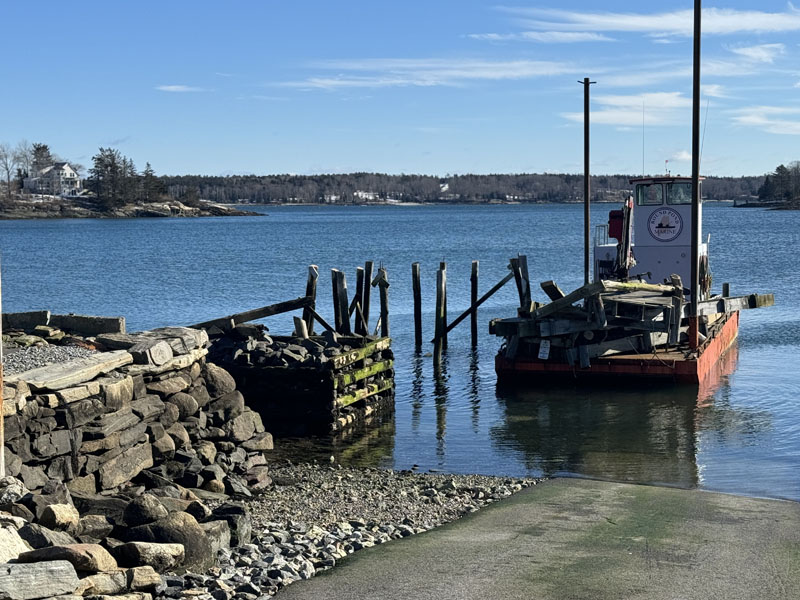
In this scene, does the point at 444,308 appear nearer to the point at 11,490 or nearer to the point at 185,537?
the point at 185,537

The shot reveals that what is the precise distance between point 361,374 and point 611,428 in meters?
4.66

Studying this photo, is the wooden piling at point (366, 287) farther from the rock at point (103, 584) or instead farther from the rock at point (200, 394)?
the rock at point (103, 584)

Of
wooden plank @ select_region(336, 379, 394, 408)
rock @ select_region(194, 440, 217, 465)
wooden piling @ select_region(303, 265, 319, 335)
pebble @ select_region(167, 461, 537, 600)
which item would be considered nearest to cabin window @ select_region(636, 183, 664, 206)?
wooden piling @ select_region(303, 265, 319, 335)

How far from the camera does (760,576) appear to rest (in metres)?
9.55

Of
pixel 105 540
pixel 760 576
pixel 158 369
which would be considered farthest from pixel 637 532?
pixel 158 369

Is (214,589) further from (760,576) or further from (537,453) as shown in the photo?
(537,453)

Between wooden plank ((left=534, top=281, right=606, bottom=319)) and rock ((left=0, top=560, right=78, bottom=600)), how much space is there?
47.0ft

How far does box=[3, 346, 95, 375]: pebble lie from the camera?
40.4 feet

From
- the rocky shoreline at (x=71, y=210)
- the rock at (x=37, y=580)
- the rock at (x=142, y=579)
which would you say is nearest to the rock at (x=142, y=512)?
the rock at (x=142, y=579)

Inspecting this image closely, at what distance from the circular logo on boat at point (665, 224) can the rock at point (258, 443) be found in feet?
48.7

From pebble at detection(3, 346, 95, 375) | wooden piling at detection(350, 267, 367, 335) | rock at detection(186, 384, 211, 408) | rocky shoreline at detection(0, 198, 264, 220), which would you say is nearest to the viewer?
pebble at detection(3, 346, 95, 375)

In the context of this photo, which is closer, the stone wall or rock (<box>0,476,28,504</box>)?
rock (<box>0,476,28,504</box>)

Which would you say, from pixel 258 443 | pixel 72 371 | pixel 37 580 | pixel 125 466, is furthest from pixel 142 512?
pixel 258 443

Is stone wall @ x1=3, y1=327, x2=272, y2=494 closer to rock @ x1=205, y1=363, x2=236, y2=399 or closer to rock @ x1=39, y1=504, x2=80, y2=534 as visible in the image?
rock @ x1=205, y1=363, x2=236, y2=399
